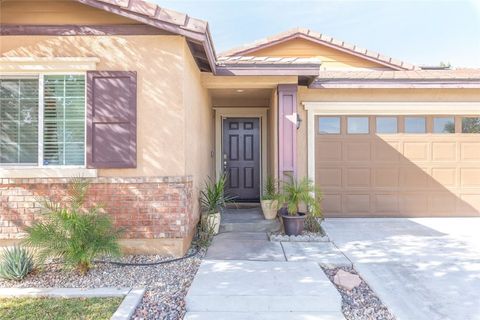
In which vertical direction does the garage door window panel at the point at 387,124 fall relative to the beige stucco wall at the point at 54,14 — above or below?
below

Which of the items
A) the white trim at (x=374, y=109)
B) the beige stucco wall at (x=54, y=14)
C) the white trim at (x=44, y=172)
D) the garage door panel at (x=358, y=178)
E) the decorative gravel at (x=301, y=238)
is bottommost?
the decorative gravel at (x=301, y=238)

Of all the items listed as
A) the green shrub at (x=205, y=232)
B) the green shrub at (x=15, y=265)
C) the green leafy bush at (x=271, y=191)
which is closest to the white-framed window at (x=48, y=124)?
the green shrub at (x=15, y=265)

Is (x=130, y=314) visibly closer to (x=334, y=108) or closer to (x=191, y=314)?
(x=191, y=314)

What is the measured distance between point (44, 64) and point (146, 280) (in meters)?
3.27

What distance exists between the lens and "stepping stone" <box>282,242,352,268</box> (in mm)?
4311

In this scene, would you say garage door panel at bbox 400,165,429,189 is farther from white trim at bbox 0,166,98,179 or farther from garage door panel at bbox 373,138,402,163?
white trim at bbox 0,166,98,179

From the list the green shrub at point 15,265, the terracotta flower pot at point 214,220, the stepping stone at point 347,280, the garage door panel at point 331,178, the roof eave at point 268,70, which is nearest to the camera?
the stepping stone at point 347,280

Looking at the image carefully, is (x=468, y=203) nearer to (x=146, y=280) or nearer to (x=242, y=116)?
(x=242, y=116)

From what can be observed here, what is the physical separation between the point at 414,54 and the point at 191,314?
1683cm

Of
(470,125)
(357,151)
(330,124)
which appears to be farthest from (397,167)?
(470,125)

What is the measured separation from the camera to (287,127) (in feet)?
20.1

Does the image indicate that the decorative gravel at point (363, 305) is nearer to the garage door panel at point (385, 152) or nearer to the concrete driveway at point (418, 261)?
the concrete driveway at point (418, 261)

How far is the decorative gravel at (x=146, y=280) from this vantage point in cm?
313

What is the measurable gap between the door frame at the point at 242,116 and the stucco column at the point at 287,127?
231 cm
